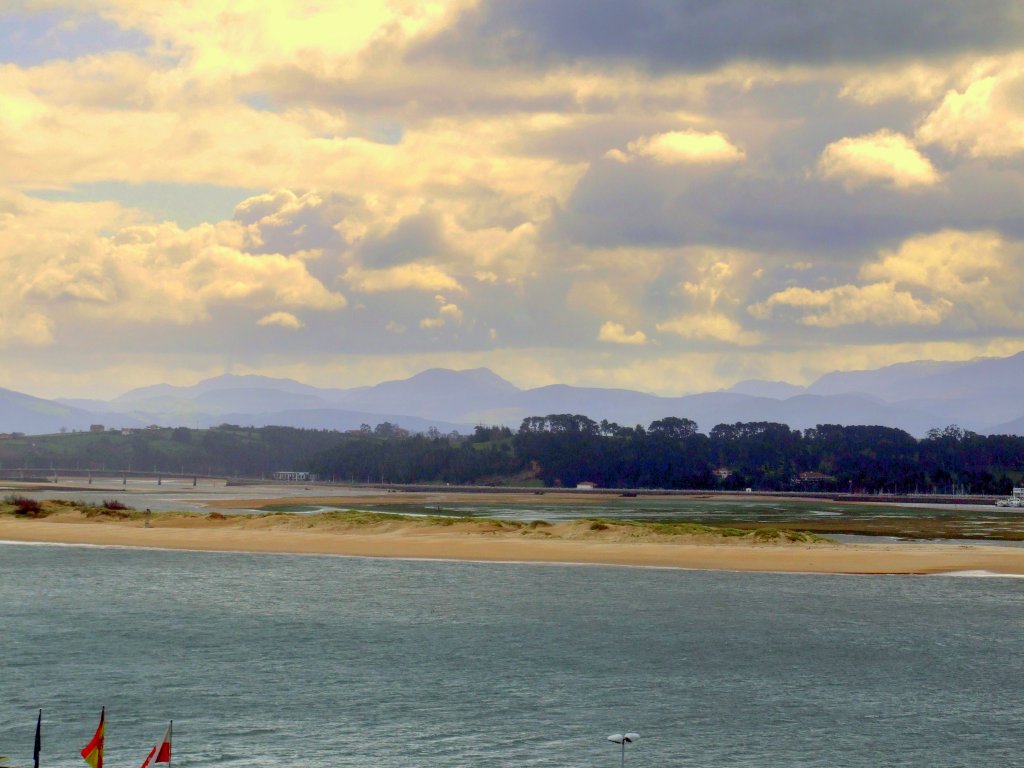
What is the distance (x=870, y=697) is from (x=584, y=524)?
59.9 meters

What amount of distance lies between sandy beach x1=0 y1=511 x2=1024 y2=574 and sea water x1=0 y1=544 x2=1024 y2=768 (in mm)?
11227

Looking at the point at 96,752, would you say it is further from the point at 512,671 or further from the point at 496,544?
the point at 496,544

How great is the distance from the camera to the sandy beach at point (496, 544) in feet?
265

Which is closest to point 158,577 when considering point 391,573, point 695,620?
point 391,573

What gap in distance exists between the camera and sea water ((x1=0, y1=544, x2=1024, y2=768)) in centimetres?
3162

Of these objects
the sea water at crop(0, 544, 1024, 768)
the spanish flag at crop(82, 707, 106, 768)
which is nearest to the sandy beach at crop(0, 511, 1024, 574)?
the sea water at crop(0, 544, 1024, 768)

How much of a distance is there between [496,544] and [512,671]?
4862 centimetres

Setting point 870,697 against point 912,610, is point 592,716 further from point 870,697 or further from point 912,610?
point 912,610

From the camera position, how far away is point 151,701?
36.0 meters

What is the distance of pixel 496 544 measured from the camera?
296 feet

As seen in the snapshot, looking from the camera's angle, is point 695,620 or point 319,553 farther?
point 319,553

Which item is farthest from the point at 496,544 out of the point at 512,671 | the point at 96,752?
the point at 96,752

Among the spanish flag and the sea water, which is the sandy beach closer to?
the sea water

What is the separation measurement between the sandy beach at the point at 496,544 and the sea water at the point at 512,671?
442 inches
